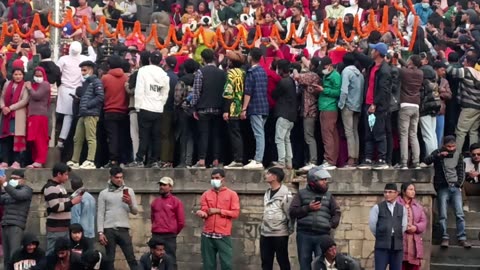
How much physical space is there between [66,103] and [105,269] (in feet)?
16.0

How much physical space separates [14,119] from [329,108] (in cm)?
522

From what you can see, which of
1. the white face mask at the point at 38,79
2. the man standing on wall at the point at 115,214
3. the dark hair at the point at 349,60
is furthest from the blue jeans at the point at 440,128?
the white face mask at the point at 38,79

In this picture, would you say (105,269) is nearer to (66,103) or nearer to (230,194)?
(230,194)

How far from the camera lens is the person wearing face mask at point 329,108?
29.4 meters

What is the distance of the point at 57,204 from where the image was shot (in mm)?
27812

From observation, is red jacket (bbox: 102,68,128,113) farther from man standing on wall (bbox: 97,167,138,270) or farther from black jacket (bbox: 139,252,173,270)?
black jacket (bbox: 139,252,173,270)

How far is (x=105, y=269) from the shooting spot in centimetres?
2658

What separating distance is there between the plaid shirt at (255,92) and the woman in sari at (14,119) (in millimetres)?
3720

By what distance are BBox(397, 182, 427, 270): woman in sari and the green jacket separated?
2367mm

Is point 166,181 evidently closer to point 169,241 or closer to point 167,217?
point 167,217

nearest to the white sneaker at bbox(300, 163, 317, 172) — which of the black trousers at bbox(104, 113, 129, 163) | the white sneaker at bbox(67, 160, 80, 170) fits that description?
the black trousers at bbox(104, 113, 129, 163)

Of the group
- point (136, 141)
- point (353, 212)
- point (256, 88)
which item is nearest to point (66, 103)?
point (136, 141)

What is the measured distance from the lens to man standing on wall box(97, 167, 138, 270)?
2822 centimetres

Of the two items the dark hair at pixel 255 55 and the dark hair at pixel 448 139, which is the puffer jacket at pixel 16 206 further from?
the dark hair at pixel 448 139
